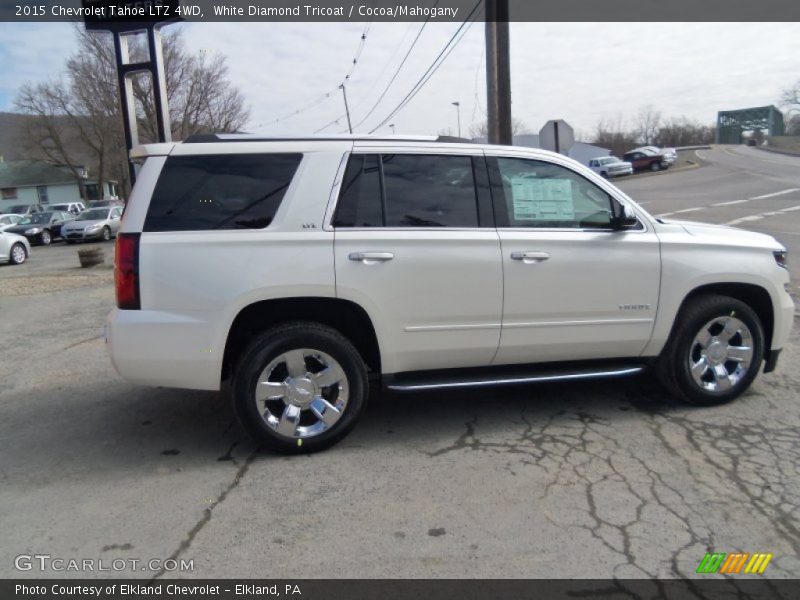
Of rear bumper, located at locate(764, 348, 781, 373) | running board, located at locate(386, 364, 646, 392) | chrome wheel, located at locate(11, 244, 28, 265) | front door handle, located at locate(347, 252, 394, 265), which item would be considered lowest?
chrome wheel, located at locate(11, 244, 28, 265)

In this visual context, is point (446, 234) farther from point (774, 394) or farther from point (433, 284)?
point (774, 394)

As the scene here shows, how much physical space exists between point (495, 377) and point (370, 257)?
4.04 feet

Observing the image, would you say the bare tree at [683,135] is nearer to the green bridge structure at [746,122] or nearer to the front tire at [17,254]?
the green bridge structure at [746,122]

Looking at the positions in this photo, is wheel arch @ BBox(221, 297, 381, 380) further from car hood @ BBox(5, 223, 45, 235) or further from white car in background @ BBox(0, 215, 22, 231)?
white car in background @ BBox(0, 215, 22, 231)

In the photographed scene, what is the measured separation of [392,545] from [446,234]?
195 cm

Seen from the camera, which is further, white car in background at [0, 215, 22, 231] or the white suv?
white car in background at [0, 215, 22, 231]

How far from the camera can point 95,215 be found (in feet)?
86.5

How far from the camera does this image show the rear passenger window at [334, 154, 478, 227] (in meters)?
3.84

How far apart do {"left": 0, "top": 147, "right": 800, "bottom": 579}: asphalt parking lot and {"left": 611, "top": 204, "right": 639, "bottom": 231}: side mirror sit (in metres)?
1.40

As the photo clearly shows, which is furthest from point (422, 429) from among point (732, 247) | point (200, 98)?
point (200, 98)

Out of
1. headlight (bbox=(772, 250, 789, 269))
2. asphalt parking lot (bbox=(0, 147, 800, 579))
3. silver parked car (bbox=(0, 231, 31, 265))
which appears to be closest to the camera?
asphalt parking lot (bbox=(0, 147, 800, 579))

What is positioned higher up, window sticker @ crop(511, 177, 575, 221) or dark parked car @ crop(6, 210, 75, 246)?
window sticker @ crop(511, 177, 575, 221)

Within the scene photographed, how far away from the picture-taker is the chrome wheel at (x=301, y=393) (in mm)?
3697

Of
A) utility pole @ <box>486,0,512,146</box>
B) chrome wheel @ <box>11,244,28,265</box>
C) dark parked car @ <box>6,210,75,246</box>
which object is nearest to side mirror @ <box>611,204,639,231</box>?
utility pole @ <box>486,0,512,146</box>
